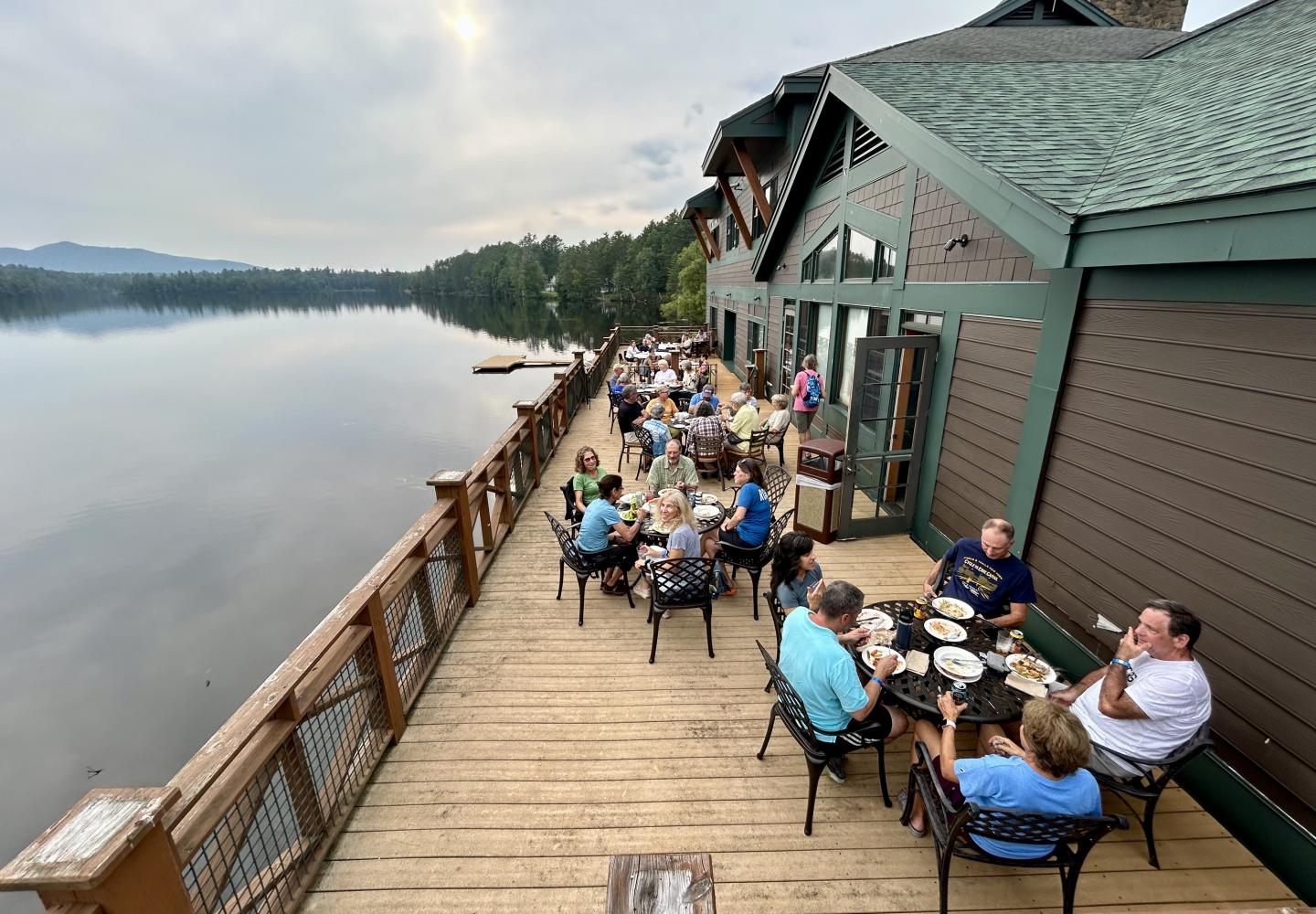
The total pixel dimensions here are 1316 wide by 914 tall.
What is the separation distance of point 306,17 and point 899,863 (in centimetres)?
1912

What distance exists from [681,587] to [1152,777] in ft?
8.50

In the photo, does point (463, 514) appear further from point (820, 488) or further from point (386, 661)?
point (820, 488)

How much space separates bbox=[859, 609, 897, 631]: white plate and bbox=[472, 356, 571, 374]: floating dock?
32.9 m

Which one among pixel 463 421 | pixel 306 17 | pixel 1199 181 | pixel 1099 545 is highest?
pixel 306 17

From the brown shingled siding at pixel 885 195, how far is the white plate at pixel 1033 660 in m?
5.03

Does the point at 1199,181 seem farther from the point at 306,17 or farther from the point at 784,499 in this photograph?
the point at 306,17

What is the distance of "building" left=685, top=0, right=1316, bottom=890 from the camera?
91.8 inches

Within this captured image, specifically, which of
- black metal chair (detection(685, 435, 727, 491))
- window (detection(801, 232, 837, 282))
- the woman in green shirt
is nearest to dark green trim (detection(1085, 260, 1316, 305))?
the woman in green shirt

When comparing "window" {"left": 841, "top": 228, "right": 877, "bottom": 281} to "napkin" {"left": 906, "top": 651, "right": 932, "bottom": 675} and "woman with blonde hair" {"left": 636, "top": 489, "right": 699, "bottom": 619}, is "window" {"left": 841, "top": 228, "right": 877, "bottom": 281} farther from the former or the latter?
"napkin" {"left": 906, "top": 651, "right": 932, "bottom": 675}

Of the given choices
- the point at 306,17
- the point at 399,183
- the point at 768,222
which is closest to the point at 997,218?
the point at 768,222

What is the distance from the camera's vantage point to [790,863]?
2381mm

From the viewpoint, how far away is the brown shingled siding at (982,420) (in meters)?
4.05

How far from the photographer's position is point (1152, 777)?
93.0 inches

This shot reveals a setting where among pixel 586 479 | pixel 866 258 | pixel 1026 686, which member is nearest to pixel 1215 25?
pixel 866 258
